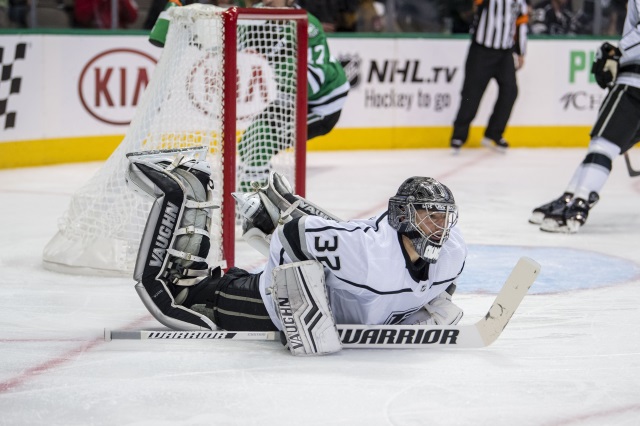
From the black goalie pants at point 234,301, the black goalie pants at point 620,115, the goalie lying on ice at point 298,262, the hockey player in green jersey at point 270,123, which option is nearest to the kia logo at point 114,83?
the hockey player in green jersey at point 270,123

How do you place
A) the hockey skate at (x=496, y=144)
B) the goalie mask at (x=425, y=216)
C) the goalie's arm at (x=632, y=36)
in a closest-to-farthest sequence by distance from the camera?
the goalie mask at (x=425, y=216) < the goalie's arm at (x=632, y=36) < the hockey skate at (x=496, y=144)

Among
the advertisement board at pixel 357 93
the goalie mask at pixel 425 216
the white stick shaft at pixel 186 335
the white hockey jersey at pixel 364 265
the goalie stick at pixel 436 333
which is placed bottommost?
the advertisement board at pixel 357 93

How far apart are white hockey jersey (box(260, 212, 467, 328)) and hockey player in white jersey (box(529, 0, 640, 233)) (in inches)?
97.3

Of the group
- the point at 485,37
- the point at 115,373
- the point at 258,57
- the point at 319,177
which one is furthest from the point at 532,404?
the point at 485,37

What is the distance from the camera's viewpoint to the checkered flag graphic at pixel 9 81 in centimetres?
713

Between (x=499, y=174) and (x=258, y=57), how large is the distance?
2.92m

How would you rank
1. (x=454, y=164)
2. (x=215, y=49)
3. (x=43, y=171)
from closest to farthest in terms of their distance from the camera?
(x=215, y=49) < (x=43, y=171) < (x=454, y=164)

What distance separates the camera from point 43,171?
24.2 ft

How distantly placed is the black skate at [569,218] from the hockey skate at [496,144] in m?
3.27

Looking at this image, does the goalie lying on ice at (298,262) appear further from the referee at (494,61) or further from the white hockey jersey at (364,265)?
the referee at (494,61)

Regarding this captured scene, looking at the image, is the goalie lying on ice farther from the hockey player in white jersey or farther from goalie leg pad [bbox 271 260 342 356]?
the hockey player in white jersey

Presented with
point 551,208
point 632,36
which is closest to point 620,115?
point 632,36

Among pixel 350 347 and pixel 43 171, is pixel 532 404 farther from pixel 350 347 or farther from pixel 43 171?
pixel 43 171

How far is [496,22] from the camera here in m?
8.55
